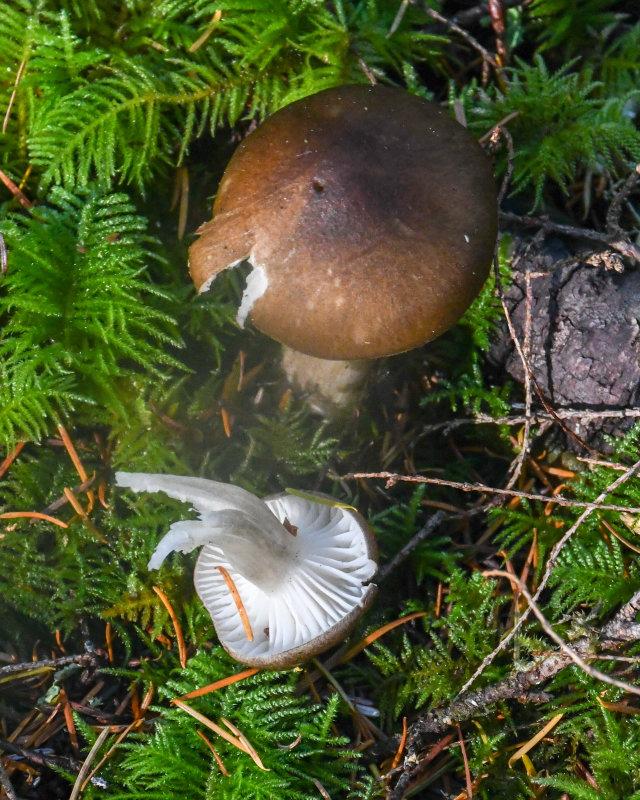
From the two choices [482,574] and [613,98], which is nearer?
[482,574]

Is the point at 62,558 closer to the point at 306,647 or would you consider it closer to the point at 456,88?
the point at 306,647

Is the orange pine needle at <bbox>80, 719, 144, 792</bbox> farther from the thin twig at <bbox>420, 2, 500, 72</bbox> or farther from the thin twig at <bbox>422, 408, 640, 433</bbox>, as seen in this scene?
the thin twig at <bbox>420, 2, 500, 72</bbox>

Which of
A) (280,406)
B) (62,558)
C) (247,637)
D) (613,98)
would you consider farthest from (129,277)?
(613,98)

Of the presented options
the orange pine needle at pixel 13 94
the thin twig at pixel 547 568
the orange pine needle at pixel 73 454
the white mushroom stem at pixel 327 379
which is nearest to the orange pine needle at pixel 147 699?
the orange pine needle at pixel 73 454

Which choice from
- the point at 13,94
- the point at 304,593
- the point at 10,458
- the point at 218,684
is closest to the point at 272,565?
the point at 304,593

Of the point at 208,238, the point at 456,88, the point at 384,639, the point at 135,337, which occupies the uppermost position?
the point at 456,88

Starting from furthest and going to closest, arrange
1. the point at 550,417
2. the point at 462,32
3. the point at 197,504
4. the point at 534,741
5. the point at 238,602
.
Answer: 1. the point at 462,32
2. the point at 550,417
3. the point at 238,602
4. the point at 534,741
5. the point at 197,504

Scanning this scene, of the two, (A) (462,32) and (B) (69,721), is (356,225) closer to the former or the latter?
(A) (462,32)

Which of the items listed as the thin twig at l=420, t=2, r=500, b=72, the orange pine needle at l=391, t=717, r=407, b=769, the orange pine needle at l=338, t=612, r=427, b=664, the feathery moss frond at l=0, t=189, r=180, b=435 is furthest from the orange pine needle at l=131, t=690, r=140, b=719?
the thin twig at l=420, t=2, r=500, b=72
